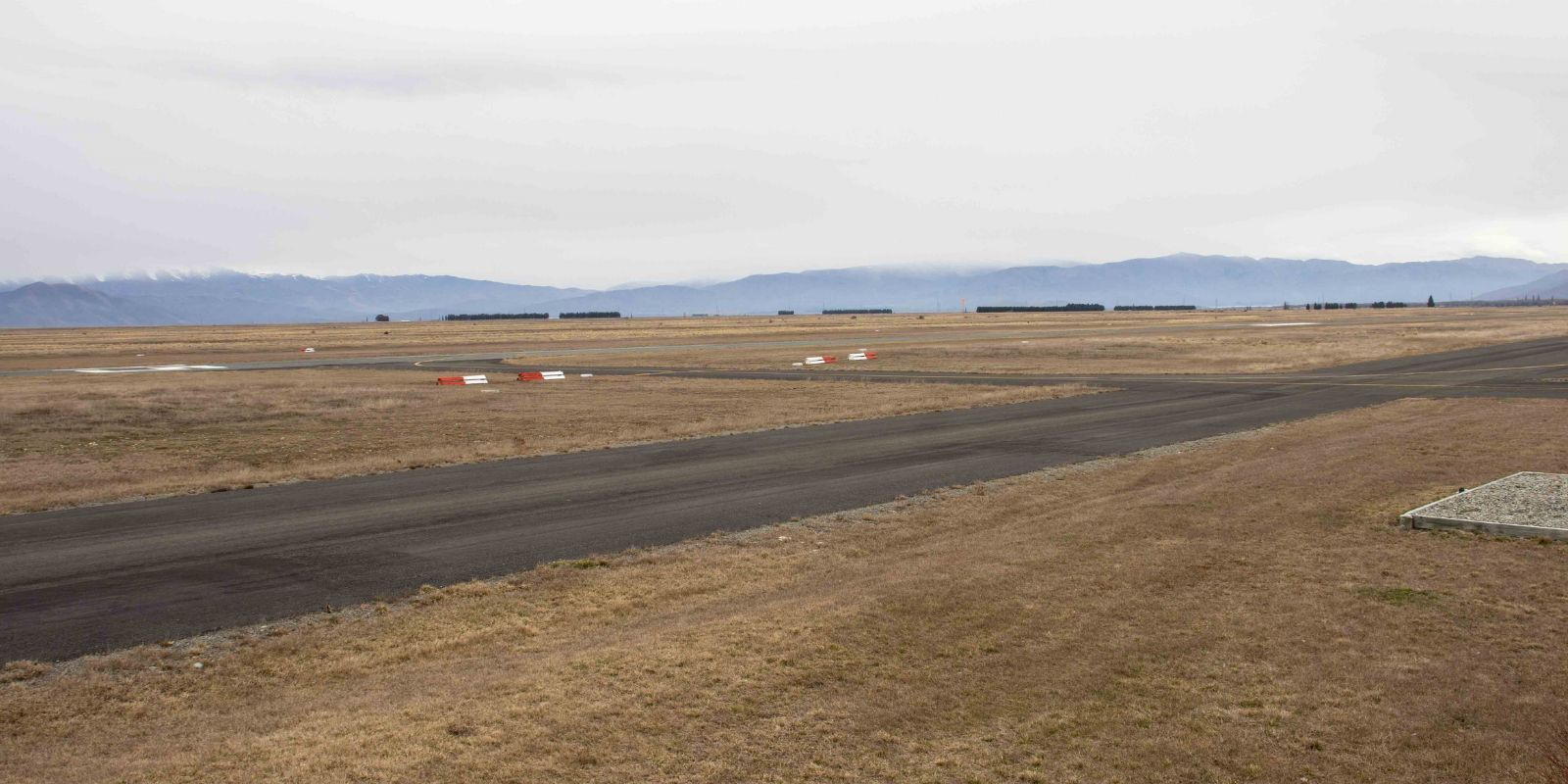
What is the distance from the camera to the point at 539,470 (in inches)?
866

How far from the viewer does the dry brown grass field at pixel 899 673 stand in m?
7.45

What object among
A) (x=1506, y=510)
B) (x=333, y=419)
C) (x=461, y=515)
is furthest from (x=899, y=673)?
(x=333, y=419)

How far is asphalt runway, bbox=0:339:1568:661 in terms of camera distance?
1226cm

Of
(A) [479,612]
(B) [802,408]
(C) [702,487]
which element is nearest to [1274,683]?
(A) [479,612]

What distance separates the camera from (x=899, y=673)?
9078 millimetres

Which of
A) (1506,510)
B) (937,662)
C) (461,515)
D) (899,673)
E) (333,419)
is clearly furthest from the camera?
(333,419)

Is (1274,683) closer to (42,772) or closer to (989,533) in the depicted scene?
(989,533)

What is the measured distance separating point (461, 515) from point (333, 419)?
16.9 m

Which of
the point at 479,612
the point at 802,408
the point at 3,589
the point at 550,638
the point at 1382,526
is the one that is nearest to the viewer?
the point at 550,638

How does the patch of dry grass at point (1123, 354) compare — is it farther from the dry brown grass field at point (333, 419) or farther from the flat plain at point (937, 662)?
the flat plain at point (937, 662)

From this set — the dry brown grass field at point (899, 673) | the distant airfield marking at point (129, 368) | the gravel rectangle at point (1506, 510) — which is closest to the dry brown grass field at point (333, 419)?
the distant airfield marking at point (129, 368)

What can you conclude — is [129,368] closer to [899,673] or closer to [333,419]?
[333,419]

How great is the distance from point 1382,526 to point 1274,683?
279 inches

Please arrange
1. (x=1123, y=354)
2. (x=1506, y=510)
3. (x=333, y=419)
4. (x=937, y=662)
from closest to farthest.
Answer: (x=937, y=662) → (x=1506, y=510) → (x=333, y=419) → (x=1123, y=354)
